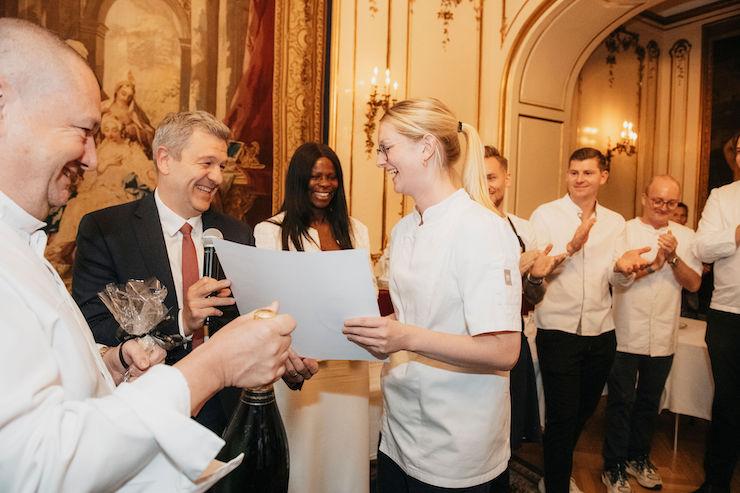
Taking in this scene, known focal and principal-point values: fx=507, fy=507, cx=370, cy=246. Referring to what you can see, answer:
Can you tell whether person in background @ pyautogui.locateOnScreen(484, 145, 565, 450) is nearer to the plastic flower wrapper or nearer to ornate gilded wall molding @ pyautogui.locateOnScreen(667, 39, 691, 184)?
the plastic flower wrapper

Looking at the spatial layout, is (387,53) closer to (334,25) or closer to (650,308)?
(334,25)

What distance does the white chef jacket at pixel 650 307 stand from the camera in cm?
347

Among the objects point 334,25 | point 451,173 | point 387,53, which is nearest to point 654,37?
point 387,53

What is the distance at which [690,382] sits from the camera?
3.83 m

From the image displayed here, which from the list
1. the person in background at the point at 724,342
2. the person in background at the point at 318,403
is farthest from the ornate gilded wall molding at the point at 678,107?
the person in background at the point at 318,403

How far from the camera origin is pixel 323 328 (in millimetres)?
1595

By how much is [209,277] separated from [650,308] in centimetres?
309

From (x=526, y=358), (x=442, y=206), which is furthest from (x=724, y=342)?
(x=442, y=206)

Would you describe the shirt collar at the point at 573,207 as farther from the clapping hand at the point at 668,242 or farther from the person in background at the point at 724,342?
the person in background at the point at 724,342

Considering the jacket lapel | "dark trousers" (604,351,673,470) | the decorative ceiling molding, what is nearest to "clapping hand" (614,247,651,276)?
"dark trousers" (604,351,673,470)

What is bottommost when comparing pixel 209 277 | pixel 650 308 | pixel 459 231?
pixel 650 308

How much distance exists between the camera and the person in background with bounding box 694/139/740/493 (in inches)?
120

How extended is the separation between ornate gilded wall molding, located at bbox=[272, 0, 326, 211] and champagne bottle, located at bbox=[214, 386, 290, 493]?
3.46 m

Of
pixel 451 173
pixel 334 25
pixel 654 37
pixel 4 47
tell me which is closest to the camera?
pixel 4 47
